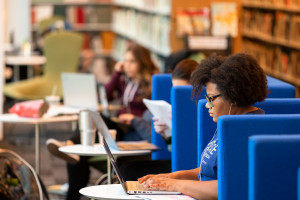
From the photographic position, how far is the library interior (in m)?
2.41

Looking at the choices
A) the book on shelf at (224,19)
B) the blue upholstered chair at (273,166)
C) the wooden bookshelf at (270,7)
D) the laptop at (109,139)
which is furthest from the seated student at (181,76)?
the wooden bookshelf at (270,7)

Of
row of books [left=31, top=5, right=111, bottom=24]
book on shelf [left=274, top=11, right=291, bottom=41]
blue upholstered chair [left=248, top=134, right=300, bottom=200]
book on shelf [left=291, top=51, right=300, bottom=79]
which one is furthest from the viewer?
row of books [left=31, top=5, right=111, bottom=24]

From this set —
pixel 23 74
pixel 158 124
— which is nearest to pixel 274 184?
pixel 158 124

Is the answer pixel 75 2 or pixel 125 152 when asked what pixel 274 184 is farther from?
pixel 75 2

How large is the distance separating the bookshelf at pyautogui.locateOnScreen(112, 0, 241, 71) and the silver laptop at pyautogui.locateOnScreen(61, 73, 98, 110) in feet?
6.11

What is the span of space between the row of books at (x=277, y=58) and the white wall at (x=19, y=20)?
3.45 metres

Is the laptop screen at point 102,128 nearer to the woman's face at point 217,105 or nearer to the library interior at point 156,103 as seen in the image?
the library interior at point 156,103

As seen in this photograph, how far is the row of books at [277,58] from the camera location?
7.77m

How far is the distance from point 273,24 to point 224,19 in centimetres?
191

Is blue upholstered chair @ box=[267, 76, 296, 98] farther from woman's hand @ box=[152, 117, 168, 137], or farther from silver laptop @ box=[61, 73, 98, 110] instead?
silver laptop @ box=[61, 73, 98, 110]

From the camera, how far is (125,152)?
3551mm

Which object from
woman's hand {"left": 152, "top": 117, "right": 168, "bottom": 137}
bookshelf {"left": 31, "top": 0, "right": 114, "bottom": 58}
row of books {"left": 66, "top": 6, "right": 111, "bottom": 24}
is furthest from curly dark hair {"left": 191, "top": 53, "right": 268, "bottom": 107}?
row of books {"left": 66, "top": 6, "right": 111, "bottom": 24}

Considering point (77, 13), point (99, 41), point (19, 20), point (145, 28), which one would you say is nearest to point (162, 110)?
point (145, 28)

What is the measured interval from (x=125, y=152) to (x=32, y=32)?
7.61 meters
